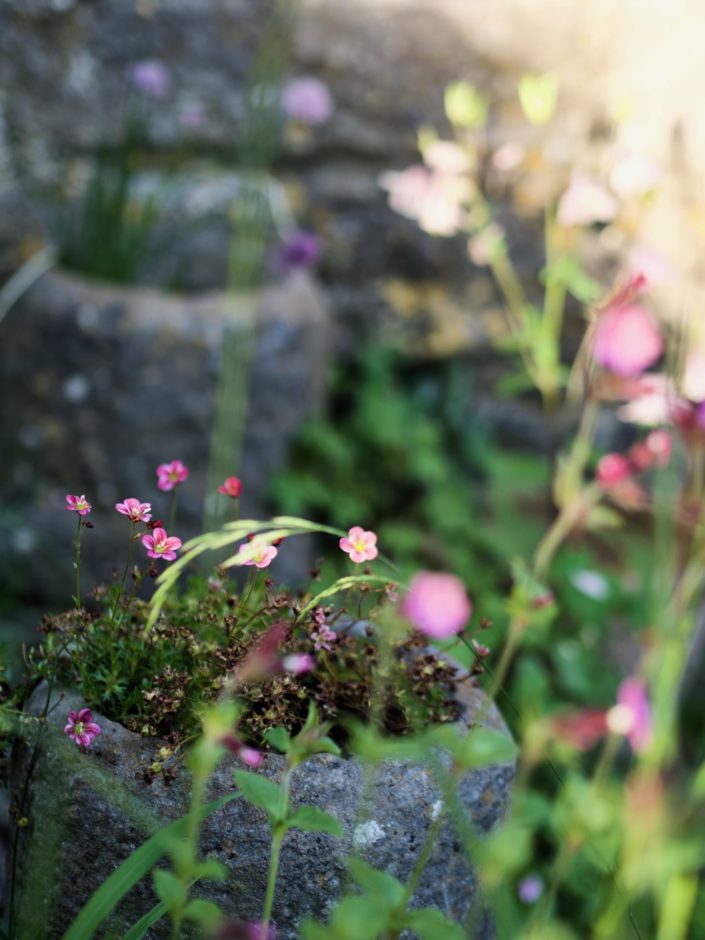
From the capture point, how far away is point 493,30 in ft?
9.93

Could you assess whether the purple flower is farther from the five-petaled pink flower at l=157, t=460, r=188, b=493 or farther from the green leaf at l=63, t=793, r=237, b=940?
Answer: the green leaf at l=63, t=793, r=237, b=940

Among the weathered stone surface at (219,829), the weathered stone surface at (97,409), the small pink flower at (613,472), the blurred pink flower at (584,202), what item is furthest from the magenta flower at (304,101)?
the weathered stone surface at (219,829)

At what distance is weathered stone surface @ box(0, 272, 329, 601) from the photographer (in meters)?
2.40

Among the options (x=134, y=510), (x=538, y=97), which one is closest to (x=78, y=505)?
(x=134, y=510)

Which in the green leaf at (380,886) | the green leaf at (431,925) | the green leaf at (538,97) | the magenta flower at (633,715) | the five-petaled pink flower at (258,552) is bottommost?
the magenta flower at (633,715)

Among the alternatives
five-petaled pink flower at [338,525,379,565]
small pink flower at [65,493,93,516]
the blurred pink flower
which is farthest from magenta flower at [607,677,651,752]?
the blurred pink flower

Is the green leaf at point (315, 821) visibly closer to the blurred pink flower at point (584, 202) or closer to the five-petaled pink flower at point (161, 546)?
the five-petaled pink flower at point (161, 546)

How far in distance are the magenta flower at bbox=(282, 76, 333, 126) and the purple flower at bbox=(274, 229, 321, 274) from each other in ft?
1.09

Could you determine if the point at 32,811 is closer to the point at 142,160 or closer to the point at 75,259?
the point at 75,259

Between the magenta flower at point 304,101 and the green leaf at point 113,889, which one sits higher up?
the magenta flower at point 304,101

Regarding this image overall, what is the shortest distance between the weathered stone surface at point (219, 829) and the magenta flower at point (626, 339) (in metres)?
0.62

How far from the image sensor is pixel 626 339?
4.20 feet

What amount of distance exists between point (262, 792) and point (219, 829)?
19cm

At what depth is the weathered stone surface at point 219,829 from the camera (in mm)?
952
